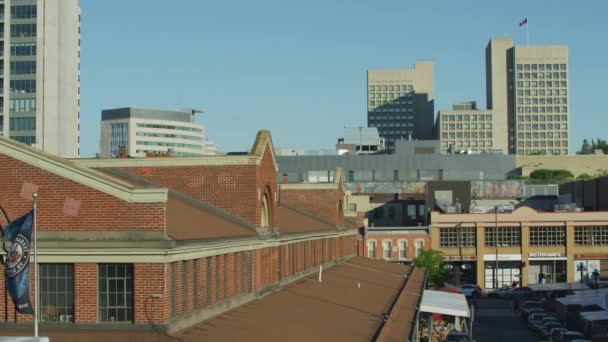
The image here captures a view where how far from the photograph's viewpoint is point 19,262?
20453 millimetres

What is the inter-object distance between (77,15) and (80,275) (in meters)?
121

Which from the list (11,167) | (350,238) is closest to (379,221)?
(350,238)

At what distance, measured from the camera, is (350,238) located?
262 ft

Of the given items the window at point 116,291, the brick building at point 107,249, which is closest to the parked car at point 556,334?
the brick building at point 107,249

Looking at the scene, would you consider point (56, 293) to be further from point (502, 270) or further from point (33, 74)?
point (33, 74)

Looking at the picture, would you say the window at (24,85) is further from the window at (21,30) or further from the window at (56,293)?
the window at (56,293)

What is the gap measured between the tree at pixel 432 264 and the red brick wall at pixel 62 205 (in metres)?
70.7

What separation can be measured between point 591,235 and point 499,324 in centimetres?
3278

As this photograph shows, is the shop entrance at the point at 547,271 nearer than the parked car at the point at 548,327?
No

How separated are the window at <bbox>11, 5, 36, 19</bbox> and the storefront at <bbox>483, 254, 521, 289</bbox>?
6636 centimetres

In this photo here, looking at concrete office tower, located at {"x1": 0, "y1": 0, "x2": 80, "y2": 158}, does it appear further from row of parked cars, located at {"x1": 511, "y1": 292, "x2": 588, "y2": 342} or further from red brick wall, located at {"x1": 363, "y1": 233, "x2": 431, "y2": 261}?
row of parked cars, located at {"x1": 511, "y1": 292, "x2": 588, "y2": 342}

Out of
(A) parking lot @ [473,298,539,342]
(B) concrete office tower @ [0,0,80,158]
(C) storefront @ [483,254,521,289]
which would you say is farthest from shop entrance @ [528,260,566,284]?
(B) concrete office tower @ [0,0,80,158]

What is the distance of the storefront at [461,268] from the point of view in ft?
330

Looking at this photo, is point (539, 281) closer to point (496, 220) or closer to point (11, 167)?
point (496, 220)
